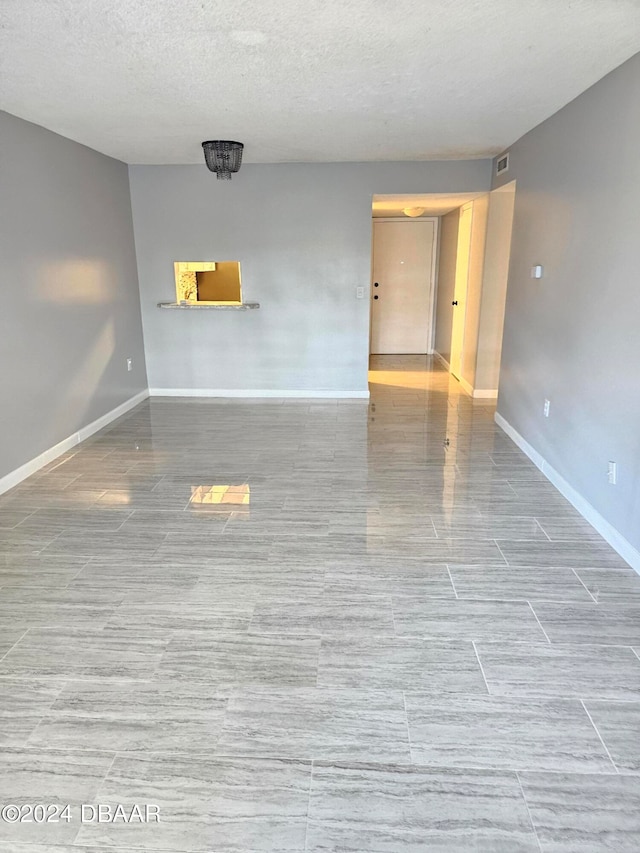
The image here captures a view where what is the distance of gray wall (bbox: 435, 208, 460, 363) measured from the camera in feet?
23.8

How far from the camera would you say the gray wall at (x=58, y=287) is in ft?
11.9

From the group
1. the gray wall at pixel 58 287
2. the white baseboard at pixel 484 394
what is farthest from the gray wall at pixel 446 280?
the gray wall at pixel 58 287

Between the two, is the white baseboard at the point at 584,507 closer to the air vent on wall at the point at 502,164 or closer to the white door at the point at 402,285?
the air vent on wall at the point at 502,164

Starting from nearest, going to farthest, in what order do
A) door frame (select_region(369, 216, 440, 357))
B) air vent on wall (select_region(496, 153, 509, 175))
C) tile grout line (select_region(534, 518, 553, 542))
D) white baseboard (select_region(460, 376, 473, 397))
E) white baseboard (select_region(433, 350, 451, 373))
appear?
1. tile grout line (select_region(534, 518, 553, 542))
2. air vent on wall (select_region(496, 153, 509, 175))
3. white baseboard (select_region(460, 376, 473, 397))
4. white baseboard (select_region(433, 350, 451, 373))
5. door frame (select_region(369, 216, 440, 357))

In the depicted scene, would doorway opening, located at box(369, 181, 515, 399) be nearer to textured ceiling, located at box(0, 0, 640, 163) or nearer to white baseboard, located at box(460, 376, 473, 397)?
white baseboard, located at box(460, 376, 473, 397)

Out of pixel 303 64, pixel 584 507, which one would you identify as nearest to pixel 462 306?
pixel 584 507

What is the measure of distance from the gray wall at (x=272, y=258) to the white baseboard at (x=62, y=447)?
0.76m

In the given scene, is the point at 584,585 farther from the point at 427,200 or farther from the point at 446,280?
the point at 446,280

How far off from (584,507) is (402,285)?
239 inches

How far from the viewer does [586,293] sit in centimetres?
319

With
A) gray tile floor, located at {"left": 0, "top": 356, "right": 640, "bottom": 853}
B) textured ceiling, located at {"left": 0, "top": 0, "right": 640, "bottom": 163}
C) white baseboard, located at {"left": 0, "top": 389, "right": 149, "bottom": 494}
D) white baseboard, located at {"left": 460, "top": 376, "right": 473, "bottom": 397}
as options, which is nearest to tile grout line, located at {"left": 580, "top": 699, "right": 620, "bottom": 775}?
gray tile floor, located at {"left": 0, "top": 356, "right": 640, "bottom": 853}

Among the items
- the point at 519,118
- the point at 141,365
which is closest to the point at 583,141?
the point at 519,118

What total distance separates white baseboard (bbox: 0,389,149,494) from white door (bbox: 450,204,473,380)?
13.0 feet

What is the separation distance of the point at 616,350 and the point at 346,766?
2.40 m
